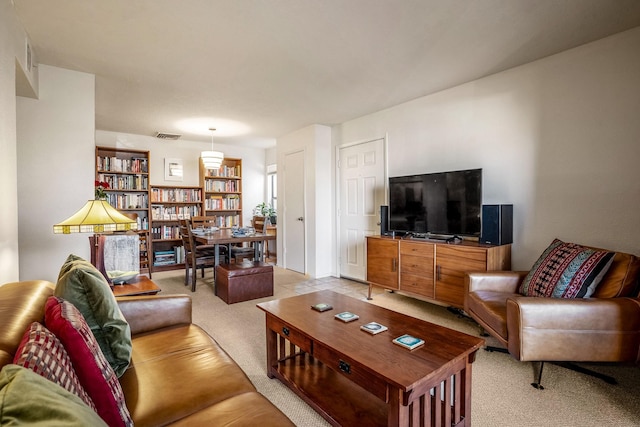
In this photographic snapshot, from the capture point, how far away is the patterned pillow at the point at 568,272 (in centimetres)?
208

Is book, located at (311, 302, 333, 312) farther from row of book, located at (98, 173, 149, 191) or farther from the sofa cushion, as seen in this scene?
row of book, located at (98, 173, 149, 191)

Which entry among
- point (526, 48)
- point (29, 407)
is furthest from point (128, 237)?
point (526, 48)

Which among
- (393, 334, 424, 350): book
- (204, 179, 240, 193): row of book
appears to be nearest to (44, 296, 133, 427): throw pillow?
(393, 334, 424, 350): book

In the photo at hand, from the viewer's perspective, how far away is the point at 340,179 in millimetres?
4918

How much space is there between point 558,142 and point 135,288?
3653mm

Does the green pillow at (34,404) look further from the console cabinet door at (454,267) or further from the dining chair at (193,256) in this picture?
the dining chair at (193,256)

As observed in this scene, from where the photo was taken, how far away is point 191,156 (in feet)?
20.3

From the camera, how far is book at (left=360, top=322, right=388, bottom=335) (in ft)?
5.47

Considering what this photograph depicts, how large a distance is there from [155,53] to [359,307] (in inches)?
102

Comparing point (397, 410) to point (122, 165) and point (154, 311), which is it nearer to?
point (154, 311)

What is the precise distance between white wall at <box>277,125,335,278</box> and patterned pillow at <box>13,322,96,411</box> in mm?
4100

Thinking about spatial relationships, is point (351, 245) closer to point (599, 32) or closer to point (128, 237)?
point (128, 237)

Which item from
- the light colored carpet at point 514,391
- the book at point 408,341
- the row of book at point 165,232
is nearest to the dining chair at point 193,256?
the light colored carpet at point 514,391

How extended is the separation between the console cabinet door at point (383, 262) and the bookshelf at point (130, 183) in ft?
12.3
